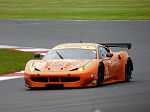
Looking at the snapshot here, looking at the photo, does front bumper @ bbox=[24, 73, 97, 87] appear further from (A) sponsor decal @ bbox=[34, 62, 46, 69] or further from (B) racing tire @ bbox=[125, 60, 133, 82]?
(B) racing tire @ bbox=[125, 60, 133, 82]

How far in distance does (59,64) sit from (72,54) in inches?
31.4

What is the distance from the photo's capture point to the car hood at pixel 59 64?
11.6 meters

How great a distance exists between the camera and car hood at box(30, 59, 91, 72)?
1157cm

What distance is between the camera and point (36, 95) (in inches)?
416

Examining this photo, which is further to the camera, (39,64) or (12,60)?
(12,60)

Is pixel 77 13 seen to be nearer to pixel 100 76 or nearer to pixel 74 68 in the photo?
pixel 100 76

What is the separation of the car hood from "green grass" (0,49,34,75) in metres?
3.27

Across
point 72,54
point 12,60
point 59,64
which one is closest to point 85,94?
point 59,64

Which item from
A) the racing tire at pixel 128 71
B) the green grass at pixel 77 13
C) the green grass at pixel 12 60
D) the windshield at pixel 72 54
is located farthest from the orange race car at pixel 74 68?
the green grass at pixel 77 13

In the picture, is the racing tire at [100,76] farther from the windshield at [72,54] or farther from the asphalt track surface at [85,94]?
the windshield at [72,54]

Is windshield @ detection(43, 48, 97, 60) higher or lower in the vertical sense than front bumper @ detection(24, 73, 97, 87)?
higher

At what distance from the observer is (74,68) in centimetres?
1157

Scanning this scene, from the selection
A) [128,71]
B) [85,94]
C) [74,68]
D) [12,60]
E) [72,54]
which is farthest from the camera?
[12,60]

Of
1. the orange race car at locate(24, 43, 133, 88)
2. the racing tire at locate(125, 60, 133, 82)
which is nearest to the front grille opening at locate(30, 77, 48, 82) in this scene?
the orange race car at locate(24, 43, 133, 88)
